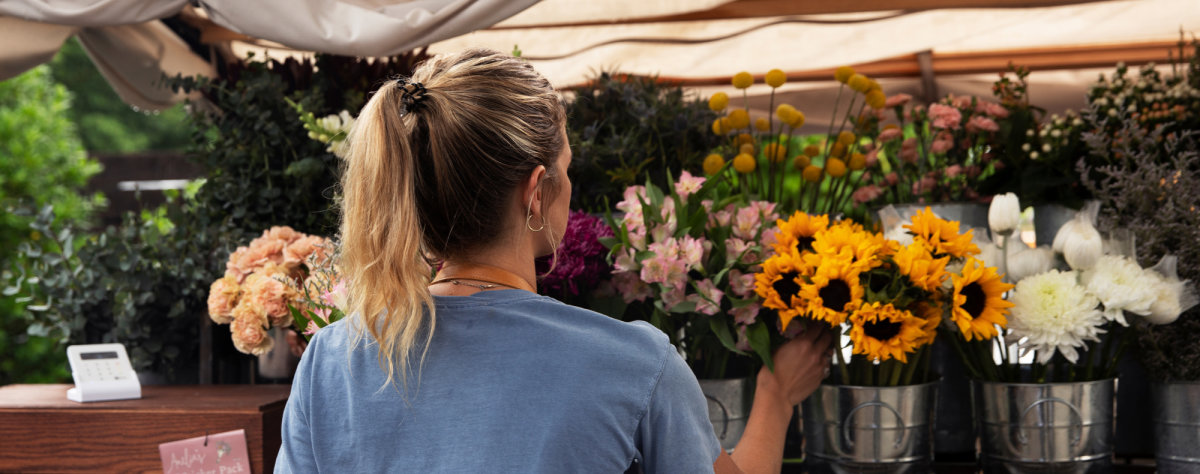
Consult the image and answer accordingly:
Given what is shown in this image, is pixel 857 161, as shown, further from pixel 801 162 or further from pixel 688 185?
pixel 688 185

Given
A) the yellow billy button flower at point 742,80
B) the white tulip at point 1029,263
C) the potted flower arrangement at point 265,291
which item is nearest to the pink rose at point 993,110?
the white tulip at point 1029,263

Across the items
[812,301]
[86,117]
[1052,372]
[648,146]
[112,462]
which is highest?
[86,117]

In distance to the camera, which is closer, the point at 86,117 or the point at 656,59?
the point at 656,59

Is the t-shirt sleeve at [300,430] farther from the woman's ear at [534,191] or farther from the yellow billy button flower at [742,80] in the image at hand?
the yellow billy button flower at [742,80]

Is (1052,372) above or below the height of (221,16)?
below

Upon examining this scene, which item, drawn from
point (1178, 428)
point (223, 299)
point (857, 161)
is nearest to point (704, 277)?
point (857, 161)

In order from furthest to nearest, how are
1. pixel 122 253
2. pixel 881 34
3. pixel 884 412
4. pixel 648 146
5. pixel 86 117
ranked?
pixel 86 117 → pixel 881 34 → pixel 122 253 → pixel 648 146 → pixel 884 412

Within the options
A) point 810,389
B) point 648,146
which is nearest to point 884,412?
point 810,389

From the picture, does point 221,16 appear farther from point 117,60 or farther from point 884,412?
point 884,412

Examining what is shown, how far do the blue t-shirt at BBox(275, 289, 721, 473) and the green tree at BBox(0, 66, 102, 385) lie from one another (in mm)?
5403

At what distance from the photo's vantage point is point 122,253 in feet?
6.46

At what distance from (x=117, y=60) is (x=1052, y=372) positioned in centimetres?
228

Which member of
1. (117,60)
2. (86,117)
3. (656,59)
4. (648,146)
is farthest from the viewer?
(86,117)

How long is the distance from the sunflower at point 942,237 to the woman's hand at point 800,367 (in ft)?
0.68
